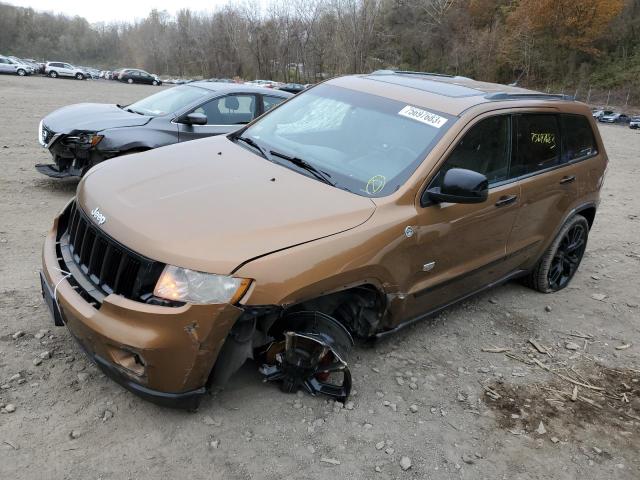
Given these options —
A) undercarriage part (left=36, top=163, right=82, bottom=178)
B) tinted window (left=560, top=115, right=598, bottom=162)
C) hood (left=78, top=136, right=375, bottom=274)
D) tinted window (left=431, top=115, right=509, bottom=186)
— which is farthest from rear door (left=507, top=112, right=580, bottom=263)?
undercarriage part (left=36, top=163, right=82, bottom=178)

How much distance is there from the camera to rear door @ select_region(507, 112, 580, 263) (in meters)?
4.03

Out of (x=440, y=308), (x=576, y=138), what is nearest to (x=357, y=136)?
(x=440, y=308)

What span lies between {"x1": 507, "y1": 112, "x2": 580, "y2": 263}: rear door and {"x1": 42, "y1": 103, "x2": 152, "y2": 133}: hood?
4.60 m

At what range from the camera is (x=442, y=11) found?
71312mm

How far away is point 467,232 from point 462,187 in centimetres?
58

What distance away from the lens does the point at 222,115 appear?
23.3ft

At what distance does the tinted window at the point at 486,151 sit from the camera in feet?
11.3

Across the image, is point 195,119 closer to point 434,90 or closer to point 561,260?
point 434,90

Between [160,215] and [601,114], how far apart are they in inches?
1476

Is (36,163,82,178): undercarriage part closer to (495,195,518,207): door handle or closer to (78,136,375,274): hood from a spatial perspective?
(78,136,375,274): hood

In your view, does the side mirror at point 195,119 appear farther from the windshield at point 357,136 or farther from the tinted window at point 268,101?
the windshield at point 357,136

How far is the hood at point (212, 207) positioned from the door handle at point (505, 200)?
4.00 ft

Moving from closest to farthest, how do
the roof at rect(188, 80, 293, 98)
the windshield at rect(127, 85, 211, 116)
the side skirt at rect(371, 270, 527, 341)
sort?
the side skirt at rect(371, 270, 527, 341)
the windshield at rect(127, 85, 211, 116)
the roof at rect(188, 80, 293, 98)

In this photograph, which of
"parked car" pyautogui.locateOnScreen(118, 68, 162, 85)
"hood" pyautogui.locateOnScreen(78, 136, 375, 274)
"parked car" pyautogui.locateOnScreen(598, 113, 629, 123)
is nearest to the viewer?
"hood" pyautogui.locateOnScreen(78, 136, 375, 274)
